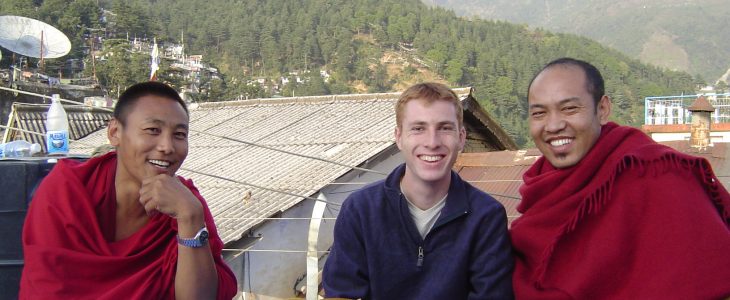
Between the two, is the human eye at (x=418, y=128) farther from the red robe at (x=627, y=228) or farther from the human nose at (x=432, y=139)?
the red robe at (x=627, y=228)

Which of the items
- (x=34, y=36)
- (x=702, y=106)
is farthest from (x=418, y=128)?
(x=34, y=36)

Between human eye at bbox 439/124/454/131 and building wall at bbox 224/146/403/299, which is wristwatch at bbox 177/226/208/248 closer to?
human eye at bbox 439/124/454/131

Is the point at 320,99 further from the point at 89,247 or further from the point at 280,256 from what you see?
the point at 89,247

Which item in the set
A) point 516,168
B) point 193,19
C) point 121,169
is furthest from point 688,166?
point 193,19

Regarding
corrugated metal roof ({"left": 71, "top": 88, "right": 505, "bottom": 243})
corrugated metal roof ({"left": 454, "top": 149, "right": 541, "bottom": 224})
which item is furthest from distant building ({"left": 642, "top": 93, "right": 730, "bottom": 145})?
corrugated metal roof ({"left": 71, "top": 88, "right": 505, "bottom": 243})

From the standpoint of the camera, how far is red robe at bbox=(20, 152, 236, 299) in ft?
5.94

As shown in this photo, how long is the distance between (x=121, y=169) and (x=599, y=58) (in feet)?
244

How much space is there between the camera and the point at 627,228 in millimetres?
1816

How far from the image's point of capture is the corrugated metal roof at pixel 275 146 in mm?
8203

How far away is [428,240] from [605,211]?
558 millimetres

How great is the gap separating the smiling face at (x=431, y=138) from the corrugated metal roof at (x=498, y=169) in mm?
5171

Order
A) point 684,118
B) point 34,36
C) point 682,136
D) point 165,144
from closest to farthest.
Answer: point 165,144 < point 682,136 < point 34,36 < point 684,118

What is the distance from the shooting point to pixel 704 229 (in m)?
1.71

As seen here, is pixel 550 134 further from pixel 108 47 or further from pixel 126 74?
pixel 108 47
